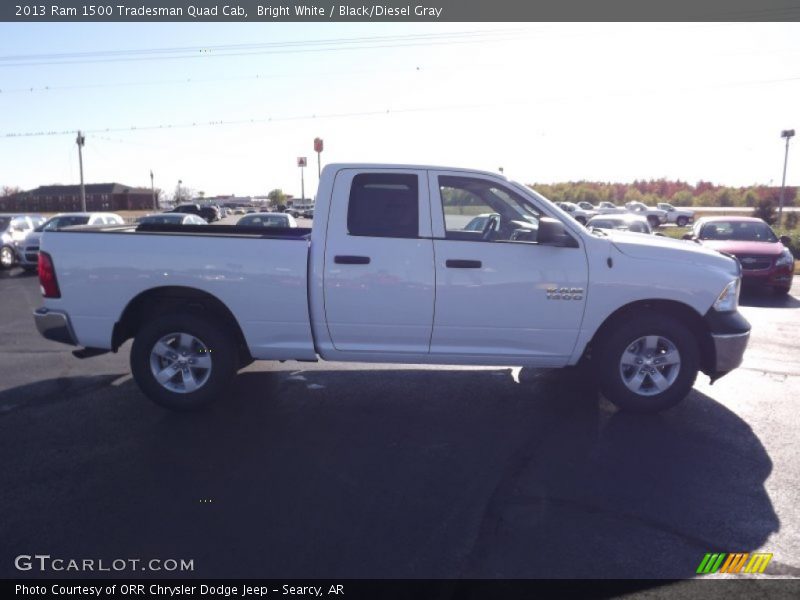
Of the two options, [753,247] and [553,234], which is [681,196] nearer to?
[753,247]

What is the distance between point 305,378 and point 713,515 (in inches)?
167

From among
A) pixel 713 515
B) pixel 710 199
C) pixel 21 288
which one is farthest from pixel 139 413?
pixel 710 199

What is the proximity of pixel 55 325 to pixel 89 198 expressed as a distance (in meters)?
104

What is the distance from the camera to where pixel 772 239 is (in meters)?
13.7

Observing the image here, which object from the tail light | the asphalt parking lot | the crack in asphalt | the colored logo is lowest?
the colored logo

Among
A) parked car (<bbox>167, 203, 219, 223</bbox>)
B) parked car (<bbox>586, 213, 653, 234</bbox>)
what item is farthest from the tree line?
parked car (<bbox>586, 213, 653, 234</bbox>)

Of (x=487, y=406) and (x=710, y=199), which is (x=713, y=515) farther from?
(x=710, y=199)

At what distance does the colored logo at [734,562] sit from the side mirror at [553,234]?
8.70 feet

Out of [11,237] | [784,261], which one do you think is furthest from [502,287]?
[11,237]

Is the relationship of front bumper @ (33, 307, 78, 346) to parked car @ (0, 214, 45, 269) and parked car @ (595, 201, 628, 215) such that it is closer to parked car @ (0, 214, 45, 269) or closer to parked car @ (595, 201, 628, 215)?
parked car @ (0, 214, 45, 269)

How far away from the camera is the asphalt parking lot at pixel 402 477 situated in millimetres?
3480

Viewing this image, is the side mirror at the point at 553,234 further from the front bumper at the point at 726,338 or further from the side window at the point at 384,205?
the front bumper at the point at 726,338

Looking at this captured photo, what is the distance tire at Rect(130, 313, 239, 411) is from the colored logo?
396 cm

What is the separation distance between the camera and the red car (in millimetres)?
12672
